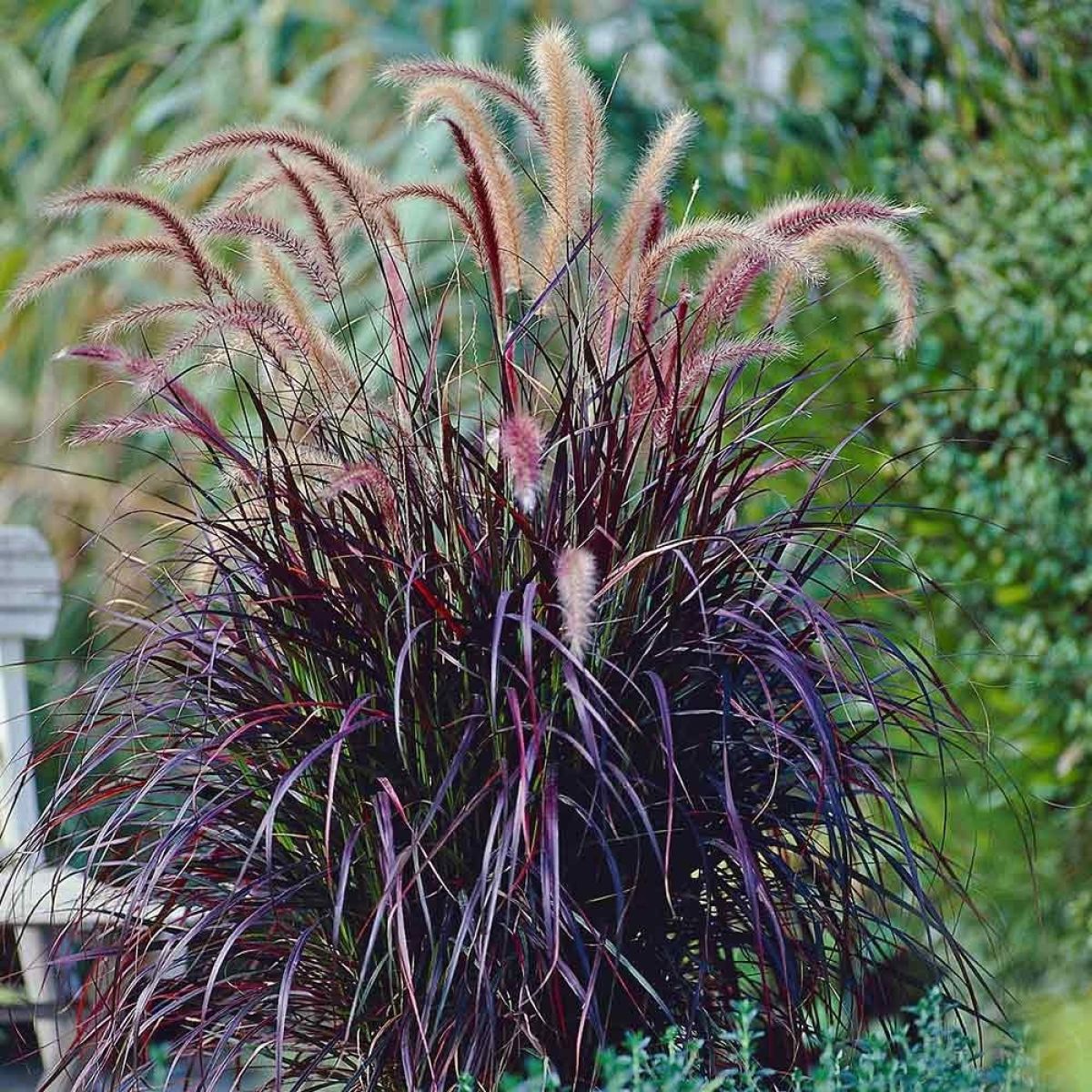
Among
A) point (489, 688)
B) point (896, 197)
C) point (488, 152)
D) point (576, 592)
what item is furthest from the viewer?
point (896, 197)

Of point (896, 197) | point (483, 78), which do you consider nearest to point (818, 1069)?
point (483, 78)

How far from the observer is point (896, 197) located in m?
4.31

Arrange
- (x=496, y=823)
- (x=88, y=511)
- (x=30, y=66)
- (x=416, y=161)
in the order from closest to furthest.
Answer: (x=496, y=823) → (x=416, y=161) → (x=88, y=511) → (x=30, y=66)

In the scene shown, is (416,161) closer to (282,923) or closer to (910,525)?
(910,525)

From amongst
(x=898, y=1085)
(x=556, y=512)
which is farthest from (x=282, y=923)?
(x=898, y=1085)

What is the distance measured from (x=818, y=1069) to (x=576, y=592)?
1.81 ft

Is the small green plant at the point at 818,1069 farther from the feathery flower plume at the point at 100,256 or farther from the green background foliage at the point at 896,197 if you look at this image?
the green background foliage at the point at 896,197

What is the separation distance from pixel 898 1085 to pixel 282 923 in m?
0.69

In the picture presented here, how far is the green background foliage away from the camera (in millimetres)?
3840

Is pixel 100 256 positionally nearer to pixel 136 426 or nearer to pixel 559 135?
pixel 136 426

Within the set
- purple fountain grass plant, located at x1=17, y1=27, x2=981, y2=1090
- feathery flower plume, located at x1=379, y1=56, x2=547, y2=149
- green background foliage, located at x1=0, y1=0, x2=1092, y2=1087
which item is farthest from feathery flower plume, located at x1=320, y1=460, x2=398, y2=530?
green background foliage, located at x1=0, y1=0, x2=1092, y2=1087

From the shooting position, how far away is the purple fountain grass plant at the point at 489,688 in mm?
1670

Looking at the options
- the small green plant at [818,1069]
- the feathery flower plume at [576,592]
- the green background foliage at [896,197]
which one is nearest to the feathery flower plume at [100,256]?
the feathery flower plume at [576,592]

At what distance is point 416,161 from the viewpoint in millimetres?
Result: 4070
